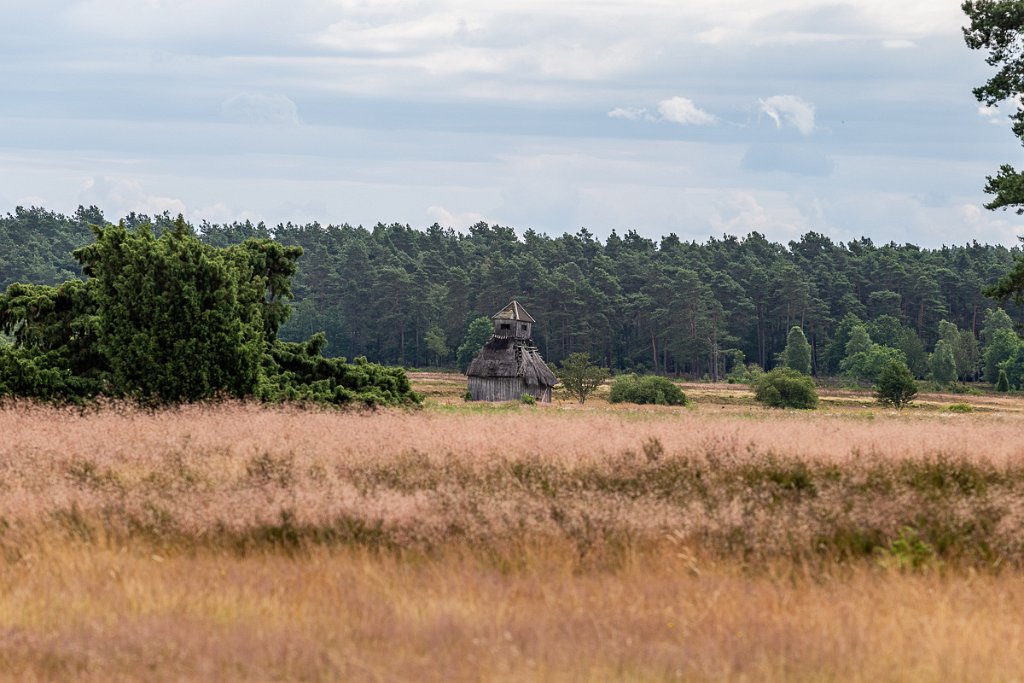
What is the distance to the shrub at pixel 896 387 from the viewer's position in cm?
7106

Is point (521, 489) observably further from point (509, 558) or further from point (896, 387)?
point (896, 387)

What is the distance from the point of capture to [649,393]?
73.7m

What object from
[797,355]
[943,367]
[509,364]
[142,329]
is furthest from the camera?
[797,355]

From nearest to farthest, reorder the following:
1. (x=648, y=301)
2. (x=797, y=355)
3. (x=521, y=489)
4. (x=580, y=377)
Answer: (x=521, y=489)
(x=580, y=377)
(x=797, y=355)
(x=648, y=301)

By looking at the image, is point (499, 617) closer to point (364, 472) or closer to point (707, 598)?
point (707, 598)

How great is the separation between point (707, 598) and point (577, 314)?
11520cm

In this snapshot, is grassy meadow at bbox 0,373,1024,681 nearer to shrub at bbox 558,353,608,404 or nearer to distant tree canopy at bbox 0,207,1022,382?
shrub at bbox 558,353,608,404

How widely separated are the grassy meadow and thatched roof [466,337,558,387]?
58942 mm

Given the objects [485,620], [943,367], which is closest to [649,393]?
[943,367]

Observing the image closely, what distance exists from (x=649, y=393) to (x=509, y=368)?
29.6ft

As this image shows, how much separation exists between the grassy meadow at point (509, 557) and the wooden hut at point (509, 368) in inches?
2323

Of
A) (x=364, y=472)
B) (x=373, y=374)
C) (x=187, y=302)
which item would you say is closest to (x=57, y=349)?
(x=187, y=302)

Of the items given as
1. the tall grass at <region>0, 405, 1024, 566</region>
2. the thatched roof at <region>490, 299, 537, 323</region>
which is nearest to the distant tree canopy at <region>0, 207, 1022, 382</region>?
the thatched roof at <region>490, 299, 537, 323</region>

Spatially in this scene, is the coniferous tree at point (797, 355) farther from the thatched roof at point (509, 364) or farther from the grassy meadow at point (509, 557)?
the grassy meadow at point (509, 557)
